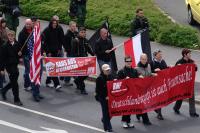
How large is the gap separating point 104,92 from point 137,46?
3.49 meters

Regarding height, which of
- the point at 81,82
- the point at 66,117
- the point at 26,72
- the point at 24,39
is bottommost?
the point at 66,117

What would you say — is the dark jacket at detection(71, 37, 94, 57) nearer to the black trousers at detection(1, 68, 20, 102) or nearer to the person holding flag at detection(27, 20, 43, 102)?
the person holding flag at detection(27, 20, 43, 102)

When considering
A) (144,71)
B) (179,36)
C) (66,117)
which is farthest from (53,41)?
(179,36)

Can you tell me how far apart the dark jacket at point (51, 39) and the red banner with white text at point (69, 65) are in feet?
1.62

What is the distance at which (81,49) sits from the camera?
806 inches

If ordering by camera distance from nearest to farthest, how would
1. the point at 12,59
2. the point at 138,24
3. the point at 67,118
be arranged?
the point at 67,118
the point at 12,59
the point at 138,24

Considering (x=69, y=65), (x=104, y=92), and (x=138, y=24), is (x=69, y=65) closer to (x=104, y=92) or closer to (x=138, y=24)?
(x=138, y=24)

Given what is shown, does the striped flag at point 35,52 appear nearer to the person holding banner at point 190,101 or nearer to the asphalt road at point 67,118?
the asphalt road at point 67,118

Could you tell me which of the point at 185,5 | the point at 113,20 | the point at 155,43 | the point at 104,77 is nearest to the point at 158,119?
the point at 104,77

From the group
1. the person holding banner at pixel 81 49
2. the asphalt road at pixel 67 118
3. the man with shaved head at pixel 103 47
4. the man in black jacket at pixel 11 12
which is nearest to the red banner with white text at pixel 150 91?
the asphalt road at pixel 67 118

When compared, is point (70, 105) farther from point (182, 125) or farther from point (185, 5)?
point (185, 5)

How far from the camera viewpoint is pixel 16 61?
63.6ft

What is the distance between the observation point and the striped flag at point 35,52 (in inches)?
784

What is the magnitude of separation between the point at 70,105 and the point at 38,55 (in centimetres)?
158
